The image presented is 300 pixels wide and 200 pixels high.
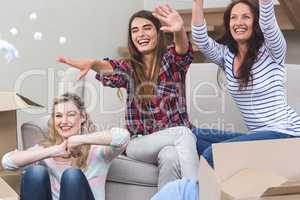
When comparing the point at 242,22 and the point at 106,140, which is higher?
the point at 242,22

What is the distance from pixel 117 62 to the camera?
7.04 feet

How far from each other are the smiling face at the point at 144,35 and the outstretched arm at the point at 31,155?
1.68 feet

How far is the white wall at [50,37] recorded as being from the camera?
279cm

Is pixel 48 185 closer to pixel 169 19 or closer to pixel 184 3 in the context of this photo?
pixel 169 19

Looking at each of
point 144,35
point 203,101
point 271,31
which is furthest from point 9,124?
point 271,31

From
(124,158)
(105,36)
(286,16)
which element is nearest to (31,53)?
(105,36)

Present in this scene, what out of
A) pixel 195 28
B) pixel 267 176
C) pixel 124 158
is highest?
pixel 195 28

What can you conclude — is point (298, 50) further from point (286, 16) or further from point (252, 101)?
point (252, 101)

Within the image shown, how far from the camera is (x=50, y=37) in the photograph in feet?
9.77

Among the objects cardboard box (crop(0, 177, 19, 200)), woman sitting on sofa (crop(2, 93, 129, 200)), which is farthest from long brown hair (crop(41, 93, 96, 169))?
cardboard box (crop(0, 177, 19, 200))

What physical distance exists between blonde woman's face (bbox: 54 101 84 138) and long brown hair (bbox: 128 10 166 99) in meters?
0.28

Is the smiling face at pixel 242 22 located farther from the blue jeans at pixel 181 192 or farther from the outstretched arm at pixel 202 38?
the blue jeans at pixel 181 192

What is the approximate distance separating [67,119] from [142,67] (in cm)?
38

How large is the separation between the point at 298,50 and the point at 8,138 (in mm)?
1743
